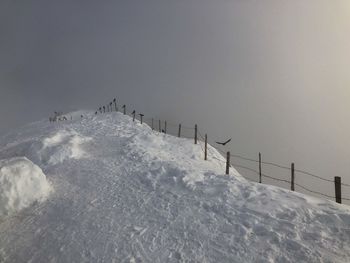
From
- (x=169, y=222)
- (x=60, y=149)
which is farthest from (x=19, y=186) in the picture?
(x=60, y=149)

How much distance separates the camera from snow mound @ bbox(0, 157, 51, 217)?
45.1 ft

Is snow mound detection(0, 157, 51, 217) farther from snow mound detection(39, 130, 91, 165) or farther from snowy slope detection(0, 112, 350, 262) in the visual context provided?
snow mound detection(39, 130, 91, 165)

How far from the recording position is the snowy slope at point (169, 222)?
10.1m

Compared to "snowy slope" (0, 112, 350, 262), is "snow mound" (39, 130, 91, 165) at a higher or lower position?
higher

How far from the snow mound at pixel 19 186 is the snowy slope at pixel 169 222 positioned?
447 mm

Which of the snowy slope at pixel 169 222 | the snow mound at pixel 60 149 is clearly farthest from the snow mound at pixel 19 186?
the snow mound at pixel 60 149

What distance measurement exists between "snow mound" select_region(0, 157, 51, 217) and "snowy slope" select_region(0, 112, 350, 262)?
0.45m

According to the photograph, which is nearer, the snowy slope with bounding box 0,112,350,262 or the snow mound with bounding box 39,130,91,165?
the snowy slope with bounding box 0,112,350,262

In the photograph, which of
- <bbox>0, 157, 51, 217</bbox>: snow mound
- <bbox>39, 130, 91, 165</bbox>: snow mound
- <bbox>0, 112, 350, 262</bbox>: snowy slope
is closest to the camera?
<bbox>0, 112, 350, 262</bbox>: snowy slope

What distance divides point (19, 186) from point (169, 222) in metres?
7.45

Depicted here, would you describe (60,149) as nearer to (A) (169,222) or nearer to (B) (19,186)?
(B) (19,186)

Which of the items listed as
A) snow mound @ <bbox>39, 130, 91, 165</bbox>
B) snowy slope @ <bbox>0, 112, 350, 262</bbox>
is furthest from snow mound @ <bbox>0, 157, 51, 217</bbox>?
snow mound @ <bbox>39, 130, 91, 165</bbox>

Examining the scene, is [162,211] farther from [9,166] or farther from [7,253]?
[9,166]

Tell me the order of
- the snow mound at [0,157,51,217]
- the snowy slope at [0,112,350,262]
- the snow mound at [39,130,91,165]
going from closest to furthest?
1. the snowy slope at [0,112,350,262]
2. the snow mound at [0,157,51,217]
3. the snow mound at [39,130,91,165]
